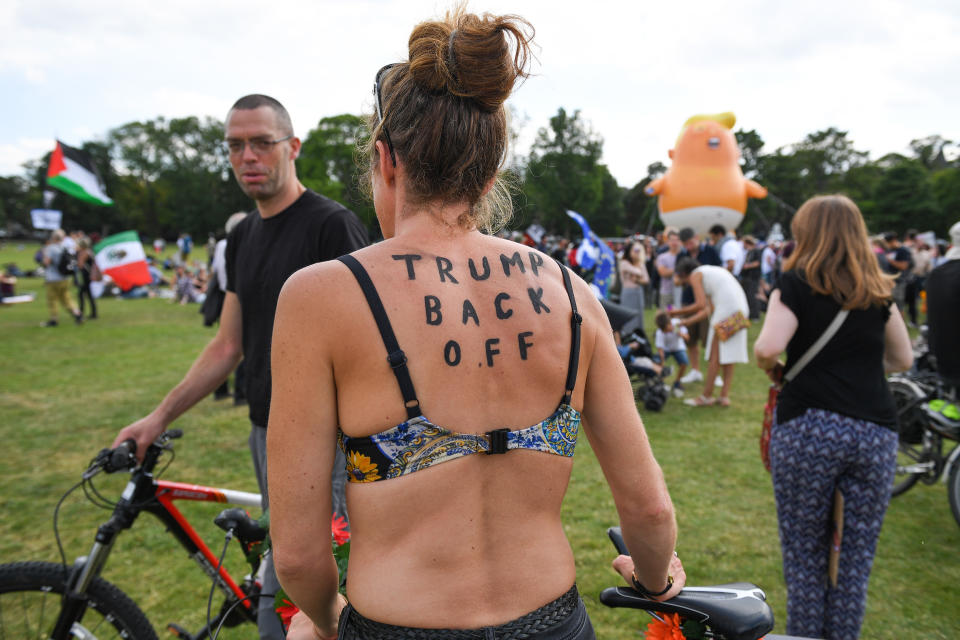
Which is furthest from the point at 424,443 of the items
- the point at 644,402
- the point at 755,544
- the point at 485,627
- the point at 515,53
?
the point at 644,402

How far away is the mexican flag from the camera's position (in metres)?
13.3

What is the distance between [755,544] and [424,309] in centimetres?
401

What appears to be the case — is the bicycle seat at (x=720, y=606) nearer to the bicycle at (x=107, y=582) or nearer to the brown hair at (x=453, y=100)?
the brown hair at (x=453, y=100)

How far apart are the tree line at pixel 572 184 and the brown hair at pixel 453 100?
148 feet

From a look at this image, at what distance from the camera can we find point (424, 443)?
1.13 metres

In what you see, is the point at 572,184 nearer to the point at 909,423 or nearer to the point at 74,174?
Result: the point at 74,174

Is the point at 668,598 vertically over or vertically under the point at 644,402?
over

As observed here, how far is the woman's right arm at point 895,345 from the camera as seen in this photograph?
287 centimetres

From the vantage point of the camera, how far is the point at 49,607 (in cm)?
237

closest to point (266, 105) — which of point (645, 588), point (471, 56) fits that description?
point (471, 56)

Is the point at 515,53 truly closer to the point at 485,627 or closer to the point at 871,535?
the point at 485,627

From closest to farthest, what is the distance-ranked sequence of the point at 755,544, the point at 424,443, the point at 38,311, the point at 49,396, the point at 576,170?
the point at 424,443, the point at 755,544, the point at 49,396, the point at 38,311, the point at 576,170

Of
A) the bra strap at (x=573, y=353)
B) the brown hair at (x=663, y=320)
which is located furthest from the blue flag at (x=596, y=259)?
the bra strap at (x=573, y=353)

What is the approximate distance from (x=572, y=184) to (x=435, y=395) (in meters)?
58.8
